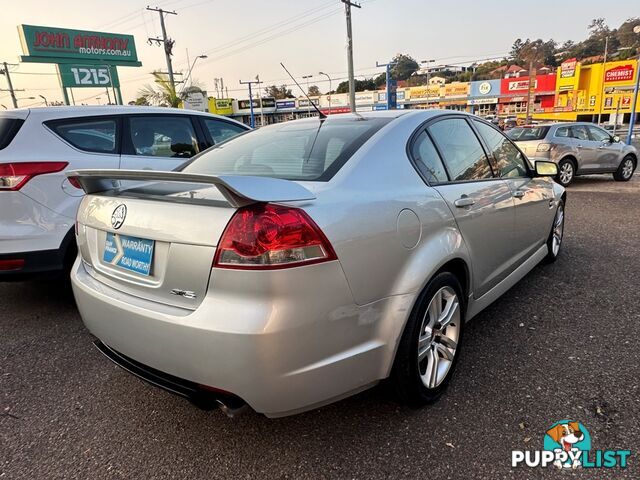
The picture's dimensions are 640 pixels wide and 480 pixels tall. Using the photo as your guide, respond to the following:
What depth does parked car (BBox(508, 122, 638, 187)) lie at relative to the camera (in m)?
10.4

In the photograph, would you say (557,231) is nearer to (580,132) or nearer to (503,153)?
(503,153)

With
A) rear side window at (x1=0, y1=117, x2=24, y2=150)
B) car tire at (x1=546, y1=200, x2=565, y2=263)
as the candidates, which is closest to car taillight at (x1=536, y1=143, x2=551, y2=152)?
car tire at (x1=546, y1=200, x2=565, y2=263)

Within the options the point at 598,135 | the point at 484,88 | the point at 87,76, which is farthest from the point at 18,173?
the point at 484,88

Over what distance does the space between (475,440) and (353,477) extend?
2.03ft

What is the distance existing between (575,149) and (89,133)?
1050 centimetres

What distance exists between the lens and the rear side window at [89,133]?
360cm

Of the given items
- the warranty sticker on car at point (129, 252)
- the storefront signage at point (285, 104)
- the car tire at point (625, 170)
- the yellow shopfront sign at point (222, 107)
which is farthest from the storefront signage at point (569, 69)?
the warranty sticker on car at point (129, 252)

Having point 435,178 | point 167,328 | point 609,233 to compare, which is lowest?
point 609,233

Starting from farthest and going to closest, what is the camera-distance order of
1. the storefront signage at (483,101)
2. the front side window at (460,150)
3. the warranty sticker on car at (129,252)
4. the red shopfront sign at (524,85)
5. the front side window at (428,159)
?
the storefront signage at (483,101)
the red shopfront sign at (524,85)
the front side window at (460,150)
the front side window at (428,159)
the warranty sticker on car at (129,252)

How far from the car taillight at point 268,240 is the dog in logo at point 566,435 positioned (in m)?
1.45

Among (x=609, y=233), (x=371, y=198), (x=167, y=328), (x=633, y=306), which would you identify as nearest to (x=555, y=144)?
(x=609, y=233)

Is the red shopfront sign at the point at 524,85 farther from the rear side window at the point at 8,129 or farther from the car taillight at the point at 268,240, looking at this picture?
the car taillight at the point at 268,240

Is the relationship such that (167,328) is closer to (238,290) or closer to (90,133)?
(238,290)

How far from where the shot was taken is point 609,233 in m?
5.62
